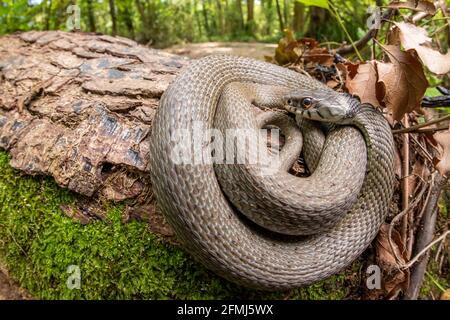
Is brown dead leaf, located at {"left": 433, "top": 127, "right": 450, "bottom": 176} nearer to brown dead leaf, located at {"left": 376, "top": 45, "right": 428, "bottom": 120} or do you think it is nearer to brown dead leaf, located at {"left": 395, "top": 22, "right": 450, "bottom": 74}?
brown dead leaf, located at {"left": 376, "top": 45, "right": 428, "bottom": 120}

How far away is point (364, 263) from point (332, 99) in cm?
122

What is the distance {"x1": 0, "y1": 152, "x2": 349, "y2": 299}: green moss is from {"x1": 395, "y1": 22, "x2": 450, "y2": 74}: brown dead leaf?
4.96 ft

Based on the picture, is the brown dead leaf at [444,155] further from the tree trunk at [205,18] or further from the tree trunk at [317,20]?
the tree trunk at [205,18]

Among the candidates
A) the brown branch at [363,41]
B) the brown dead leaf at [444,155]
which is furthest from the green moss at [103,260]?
the brown branch at [363,41]

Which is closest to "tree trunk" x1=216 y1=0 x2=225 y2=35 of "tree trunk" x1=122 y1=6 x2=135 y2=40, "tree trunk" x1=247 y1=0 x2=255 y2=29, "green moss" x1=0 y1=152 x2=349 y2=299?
"tree trunk" x1=247 y1=0 x2=255 y2=29

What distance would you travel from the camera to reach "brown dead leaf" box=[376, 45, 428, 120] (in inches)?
88.1

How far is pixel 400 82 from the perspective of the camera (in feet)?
7.45

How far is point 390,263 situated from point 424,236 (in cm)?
44

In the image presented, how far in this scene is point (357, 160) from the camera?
8.13 ft

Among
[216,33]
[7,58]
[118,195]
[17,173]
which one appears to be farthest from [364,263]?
[216,33]

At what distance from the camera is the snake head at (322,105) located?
8.53 feet

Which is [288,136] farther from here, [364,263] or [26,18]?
[26,18]

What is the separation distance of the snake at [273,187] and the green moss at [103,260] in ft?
0.77

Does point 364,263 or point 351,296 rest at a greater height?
point 364,263
